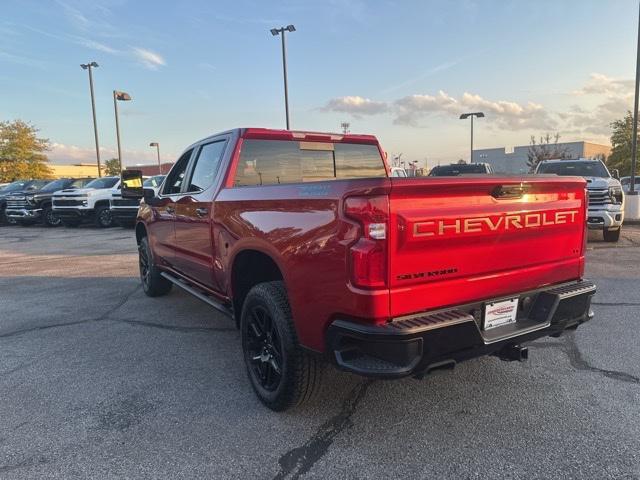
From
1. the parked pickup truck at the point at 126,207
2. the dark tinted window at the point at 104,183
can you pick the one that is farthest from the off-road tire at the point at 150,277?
the dark tinted window at the point at 104,183

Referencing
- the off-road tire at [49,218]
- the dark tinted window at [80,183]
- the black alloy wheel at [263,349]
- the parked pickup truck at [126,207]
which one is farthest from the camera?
the off-road tire at [49,218]

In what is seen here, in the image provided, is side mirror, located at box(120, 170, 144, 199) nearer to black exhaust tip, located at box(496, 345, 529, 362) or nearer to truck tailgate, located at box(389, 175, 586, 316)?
truck tailgate, located at box(389, 175, 586, 316)

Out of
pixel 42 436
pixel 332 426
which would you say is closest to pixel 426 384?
pixel 332 426

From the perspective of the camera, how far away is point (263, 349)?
11.2 feet

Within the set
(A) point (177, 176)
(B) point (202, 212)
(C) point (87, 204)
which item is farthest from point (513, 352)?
(C) point (87, 204)

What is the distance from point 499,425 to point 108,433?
2.43 m

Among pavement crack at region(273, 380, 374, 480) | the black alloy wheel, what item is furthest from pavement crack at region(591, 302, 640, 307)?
the black alloy wheel

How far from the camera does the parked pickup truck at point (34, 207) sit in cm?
1947

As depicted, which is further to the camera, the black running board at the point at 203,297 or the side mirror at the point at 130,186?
the side mirror at the point at 130,186

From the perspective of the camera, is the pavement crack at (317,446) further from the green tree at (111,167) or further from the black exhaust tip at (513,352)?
the green tree at (111,167)

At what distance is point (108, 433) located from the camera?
10.0 feet

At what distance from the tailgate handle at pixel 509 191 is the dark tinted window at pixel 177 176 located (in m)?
3.32

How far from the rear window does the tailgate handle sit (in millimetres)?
1717

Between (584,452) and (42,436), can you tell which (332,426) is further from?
(42,436)
